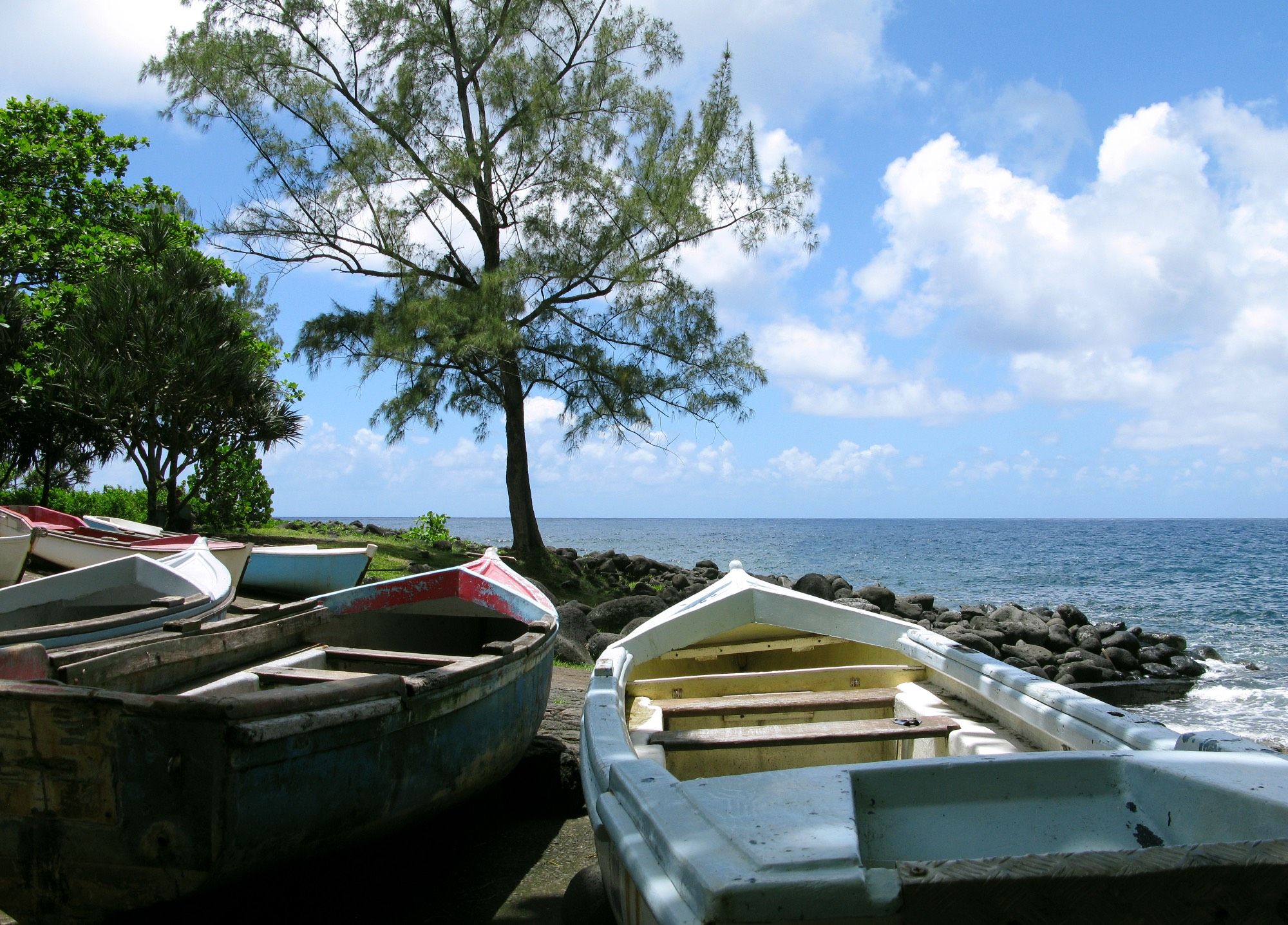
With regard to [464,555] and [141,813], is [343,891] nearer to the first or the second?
[141,813]

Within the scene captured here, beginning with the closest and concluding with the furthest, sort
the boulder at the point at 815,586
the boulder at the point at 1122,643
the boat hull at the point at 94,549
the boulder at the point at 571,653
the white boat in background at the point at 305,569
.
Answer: the boat hull at the point at 94,549 < the white boat in background at the point at 305,569 < the boulder at the point at 571,653 < the boulder at the point at 1122,643 < the boulder at the point at 815,586

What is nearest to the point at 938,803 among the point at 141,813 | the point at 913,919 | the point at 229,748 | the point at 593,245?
the point at 913,919

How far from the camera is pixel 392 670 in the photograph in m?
4.91

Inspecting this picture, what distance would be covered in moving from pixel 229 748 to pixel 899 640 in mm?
3536

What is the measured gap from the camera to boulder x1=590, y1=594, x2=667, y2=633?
40.2 ft

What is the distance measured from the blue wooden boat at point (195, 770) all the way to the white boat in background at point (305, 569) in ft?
18.0

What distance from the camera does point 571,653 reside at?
10062mm

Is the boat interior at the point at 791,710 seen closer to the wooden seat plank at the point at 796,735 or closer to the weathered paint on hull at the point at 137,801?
the wooden seat plank at the point at 796,735

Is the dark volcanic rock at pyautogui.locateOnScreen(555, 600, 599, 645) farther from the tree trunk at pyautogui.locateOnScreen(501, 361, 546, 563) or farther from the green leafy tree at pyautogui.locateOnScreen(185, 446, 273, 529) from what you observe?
the green leafy tree at pyautogui.locateOnScreen(185, 446, 273, 529)

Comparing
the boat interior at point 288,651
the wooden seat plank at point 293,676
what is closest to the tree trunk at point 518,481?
the boat interior at point 288,651

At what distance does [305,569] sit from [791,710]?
735 centimetres

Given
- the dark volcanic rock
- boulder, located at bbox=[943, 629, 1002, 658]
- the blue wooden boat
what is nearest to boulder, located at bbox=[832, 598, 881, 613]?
boulder, located at bbox=[943, 629, 1002, 658]

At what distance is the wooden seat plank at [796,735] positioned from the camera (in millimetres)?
3607

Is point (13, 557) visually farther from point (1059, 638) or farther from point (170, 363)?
point (1059, 638)
